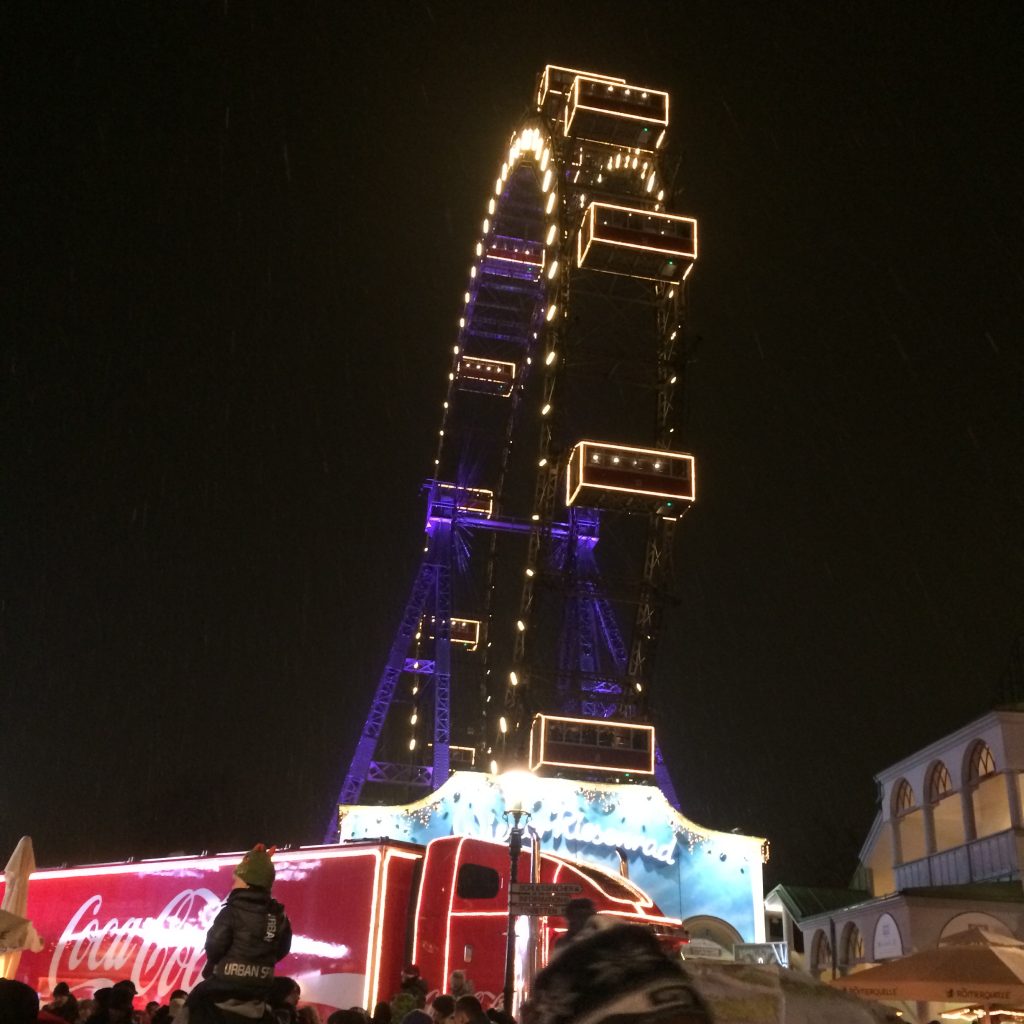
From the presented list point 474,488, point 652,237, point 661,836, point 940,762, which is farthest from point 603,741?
point 474,488

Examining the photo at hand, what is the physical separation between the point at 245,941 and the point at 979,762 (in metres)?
21.7

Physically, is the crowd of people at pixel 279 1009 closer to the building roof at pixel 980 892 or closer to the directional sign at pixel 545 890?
the directional sign at pixel 545 890

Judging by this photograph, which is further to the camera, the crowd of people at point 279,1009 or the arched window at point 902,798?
the arched window at point 902,798

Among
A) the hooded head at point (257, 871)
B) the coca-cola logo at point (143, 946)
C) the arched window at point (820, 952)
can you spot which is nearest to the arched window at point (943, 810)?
the arched window at point (820, 952)

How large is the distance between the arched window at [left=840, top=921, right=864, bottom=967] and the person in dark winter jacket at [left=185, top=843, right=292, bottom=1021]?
21.8m

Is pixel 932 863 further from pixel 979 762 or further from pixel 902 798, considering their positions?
pixel 979 762

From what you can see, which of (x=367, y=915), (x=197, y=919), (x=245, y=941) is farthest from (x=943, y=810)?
(x=245, y=941)

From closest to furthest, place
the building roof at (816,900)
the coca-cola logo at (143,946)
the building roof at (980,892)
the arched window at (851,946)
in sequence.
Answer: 1. the coca-cola logo at (143,946)
2. the building roof at (980,892)
3. the arched window at (851,946)
4. the building roof at (816,900)

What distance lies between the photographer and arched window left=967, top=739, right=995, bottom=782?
73.4 feet

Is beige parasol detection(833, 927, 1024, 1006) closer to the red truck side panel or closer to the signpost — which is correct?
the signpost

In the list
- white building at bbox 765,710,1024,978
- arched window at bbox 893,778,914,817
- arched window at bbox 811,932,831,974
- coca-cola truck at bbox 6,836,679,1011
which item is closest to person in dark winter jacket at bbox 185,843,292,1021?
coca-cola truck at bbox 6,836,679,1011

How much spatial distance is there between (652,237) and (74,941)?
23.8 meters

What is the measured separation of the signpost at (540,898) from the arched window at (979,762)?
14672 millimetres

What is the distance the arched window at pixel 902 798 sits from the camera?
26469 mm
